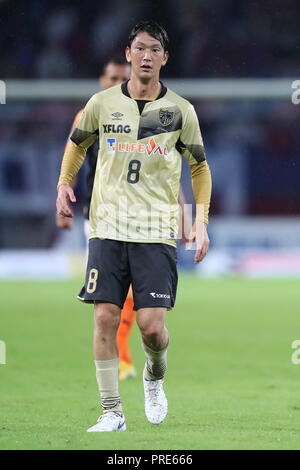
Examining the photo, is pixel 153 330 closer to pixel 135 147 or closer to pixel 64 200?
pixel 64 200

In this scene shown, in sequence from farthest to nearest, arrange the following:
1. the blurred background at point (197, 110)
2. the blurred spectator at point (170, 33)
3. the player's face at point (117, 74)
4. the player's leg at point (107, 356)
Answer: the blurred spectator at point (170, 33) → the blurred background at point (197, 110) → the player's face at point (117, 74) → the player's leg at point (107, 356)

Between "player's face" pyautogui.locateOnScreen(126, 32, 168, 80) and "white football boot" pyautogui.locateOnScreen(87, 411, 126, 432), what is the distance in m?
1.83

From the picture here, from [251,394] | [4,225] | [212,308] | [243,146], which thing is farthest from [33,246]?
[251,394]

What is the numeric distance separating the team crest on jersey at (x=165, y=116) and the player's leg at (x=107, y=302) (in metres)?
0.71

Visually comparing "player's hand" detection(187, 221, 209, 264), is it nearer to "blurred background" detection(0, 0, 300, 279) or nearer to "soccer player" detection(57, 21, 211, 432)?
"soccer player" detection(57, 21, 211, 432)

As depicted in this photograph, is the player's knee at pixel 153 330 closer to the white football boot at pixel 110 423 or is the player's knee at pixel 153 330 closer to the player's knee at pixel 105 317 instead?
the player's knee at pixel 105 317

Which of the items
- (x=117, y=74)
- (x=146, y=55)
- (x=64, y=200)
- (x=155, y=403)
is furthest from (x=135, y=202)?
(x=117, y=74)

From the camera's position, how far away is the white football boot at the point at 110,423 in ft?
18.3

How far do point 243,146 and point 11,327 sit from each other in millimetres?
13953

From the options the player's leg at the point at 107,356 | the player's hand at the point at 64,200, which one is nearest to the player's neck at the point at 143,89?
the player's hand at the point at 64,200

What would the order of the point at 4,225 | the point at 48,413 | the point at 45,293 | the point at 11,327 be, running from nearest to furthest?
1. the point at 48,413
2. the point at 11,327
3. the point at 45,293
4. the point at 4,225

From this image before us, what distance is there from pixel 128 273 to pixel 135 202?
395 mm

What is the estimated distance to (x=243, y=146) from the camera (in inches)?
977

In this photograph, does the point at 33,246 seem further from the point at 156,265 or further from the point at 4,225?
the point at 156,265
